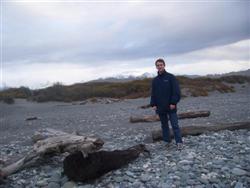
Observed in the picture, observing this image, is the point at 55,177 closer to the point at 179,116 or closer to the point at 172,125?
the point at 172,125

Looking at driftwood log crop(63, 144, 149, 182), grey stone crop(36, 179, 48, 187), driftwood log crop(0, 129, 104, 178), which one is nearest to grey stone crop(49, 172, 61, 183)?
grey stone crop(36, 179, 48, 187)

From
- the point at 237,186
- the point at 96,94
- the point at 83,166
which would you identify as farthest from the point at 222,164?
the point at 96,94

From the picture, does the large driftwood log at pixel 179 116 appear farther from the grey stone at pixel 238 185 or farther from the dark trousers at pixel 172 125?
the grey stone at pixel 238 185

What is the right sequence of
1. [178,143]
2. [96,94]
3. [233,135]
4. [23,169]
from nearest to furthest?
[23,169]
[178,143]
[233,135]
[96,94]

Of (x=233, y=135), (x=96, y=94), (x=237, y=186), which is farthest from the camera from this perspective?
(x=96, y=94)

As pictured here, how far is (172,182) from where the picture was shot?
274 inches

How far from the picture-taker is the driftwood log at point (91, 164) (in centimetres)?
751

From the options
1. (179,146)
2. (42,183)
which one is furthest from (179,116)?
(42,183)

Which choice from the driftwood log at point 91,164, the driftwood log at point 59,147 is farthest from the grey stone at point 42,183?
the driftwood log at point 59,147

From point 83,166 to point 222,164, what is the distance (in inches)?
103

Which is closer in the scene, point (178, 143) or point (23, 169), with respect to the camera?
point (23, 169)

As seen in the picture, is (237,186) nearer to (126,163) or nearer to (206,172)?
(206,172)

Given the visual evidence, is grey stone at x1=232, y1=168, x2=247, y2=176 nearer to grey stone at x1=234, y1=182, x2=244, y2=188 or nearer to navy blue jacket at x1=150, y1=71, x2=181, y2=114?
grey stone at x1=234, y1=182, x2=244, y2=188

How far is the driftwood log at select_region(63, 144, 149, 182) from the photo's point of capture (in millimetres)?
7508
